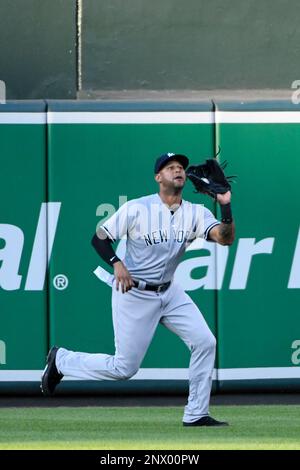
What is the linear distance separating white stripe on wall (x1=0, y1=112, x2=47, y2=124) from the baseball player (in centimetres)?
264

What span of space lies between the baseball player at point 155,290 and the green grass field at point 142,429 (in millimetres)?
337

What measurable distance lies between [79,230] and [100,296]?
61 cm

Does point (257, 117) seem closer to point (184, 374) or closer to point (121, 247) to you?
point (121, 247)

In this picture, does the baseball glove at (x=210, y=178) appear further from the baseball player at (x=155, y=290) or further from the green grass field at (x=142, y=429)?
the green grass field at (x=142, y=429)

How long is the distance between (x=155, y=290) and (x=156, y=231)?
1.33 ft

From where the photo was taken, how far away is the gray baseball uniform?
9.08 meters

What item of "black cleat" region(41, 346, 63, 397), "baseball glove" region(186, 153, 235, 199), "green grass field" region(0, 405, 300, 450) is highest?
"baseball glove" region(186, 153, 235, 199)

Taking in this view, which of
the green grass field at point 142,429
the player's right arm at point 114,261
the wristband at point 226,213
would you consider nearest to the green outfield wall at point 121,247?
the green grass field at point 142,429

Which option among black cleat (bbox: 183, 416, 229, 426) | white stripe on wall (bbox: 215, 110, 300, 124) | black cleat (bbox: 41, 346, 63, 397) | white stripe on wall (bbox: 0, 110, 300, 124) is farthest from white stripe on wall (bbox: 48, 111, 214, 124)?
black cleat (bbox: 183, 416, 229, 426)

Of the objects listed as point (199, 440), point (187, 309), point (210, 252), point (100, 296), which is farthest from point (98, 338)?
point (199, 440)

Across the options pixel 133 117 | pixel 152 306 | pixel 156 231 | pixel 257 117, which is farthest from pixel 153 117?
pixel 152 306

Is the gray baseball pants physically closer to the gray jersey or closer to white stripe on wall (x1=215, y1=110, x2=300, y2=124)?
the gray jersey

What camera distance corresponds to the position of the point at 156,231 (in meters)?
9.34

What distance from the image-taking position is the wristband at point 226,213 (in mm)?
8938
